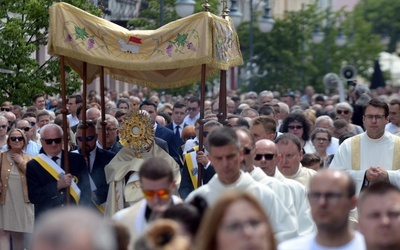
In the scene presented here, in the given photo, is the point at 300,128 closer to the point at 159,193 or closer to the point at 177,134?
the point at 177,134

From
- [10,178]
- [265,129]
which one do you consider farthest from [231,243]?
[10,178]

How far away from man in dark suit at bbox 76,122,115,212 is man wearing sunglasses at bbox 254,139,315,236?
2874mm

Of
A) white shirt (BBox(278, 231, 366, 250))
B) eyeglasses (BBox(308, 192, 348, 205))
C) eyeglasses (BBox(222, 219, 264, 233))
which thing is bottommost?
white shirt (BBox(278, 231, 366, 250))

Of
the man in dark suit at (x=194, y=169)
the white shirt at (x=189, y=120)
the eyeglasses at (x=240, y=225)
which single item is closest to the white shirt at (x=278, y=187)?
the man in dark suit at (x=194, y=169)

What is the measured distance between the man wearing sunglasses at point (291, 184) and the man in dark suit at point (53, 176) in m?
2.56

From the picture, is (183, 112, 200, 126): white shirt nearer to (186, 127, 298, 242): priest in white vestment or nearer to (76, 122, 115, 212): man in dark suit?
(76, 122, 115, 212): man in dark suit

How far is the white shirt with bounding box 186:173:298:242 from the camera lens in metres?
8.58

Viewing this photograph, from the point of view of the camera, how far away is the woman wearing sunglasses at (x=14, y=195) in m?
13.8

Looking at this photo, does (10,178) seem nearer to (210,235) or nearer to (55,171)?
(55,171)

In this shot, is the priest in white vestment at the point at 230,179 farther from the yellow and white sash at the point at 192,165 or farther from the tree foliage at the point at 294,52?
the tree foliage at the point at 294,52

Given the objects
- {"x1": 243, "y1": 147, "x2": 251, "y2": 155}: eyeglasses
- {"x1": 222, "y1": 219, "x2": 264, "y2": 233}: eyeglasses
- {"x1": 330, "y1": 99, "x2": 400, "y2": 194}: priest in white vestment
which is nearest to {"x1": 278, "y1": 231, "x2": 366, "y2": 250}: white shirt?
{"x1": 222, "y1": 219, "x2": 264, "y2": 233}: eyeglasses

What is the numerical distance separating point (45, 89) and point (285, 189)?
30.9 ft

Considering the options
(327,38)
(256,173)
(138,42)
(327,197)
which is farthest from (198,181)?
(327,38)

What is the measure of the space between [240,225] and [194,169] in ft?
23.2
